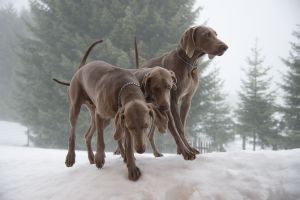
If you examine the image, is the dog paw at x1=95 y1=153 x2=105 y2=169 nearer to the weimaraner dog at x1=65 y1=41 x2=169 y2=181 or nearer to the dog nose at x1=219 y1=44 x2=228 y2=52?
the weimaraner dog at x1=65 y1=41 x2=169 y2=181

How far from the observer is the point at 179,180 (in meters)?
1.83

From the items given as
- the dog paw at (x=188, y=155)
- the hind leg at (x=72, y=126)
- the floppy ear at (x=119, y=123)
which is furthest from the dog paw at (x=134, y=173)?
the hind leg at (x=72, y=126)

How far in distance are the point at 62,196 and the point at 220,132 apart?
7984 mm

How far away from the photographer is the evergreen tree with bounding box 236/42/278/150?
27.9ft

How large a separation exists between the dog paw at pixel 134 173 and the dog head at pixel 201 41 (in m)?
1.00

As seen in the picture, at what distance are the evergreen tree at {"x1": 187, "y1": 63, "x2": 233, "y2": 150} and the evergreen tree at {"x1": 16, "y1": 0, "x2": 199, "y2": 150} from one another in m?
1.64

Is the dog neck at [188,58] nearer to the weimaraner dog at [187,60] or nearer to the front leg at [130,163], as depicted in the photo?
the weimaraner dog at [187,60]

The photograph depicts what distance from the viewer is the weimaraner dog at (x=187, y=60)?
2191mm

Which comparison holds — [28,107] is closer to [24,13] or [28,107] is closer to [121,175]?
[24,13]

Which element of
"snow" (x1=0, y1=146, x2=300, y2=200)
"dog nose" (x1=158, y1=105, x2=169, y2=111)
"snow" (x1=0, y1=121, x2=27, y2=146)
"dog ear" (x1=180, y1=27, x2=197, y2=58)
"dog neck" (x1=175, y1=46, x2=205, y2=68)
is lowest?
"snow" (x1=0, y1=121, x2=27, y2=146)

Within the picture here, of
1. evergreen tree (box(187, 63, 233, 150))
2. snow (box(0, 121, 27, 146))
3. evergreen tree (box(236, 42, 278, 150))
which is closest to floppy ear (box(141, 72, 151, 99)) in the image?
snow (box(0, 121, 27, 146))

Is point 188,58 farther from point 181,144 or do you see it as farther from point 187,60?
point 181,144

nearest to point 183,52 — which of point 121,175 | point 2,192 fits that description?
point 121,175

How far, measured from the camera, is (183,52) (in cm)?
244
